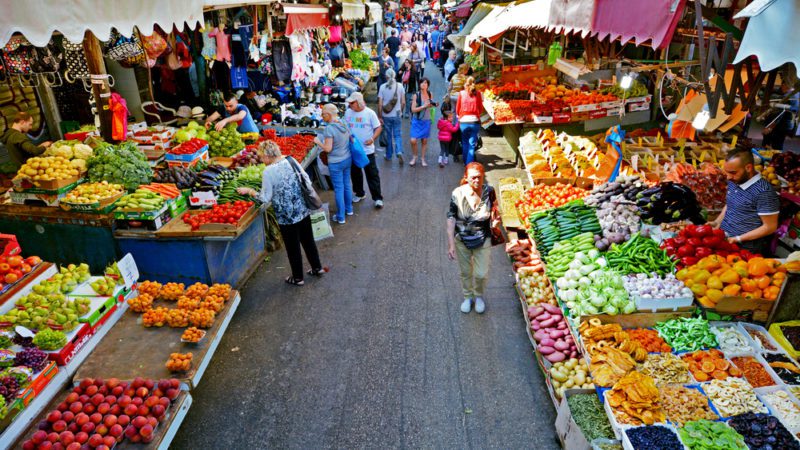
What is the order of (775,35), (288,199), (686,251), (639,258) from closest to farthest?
(775,35) → (686,251) → (639,258) → (288,199)

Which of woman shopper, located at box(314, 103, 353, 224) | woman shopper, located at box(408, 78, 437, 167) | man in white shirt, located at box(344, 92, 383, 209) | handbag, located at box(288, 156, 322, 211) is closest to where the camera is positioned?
handbag, located at box(288, 156, 322, 211)

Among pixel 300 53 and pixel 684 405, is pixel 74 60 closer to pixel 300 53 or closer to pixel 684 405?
pixel 300 53

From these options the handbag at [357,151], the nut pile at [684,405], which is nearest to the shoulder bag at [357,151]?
the handbag at [357,151]

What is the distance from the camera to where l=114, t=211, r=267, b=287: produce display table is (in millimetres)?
5309

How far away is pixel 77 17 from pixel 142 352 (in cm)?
282

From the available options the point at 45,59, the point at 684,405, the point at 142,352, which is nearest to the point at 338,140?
the point at 142,352

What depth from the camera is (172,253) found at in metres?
5.45

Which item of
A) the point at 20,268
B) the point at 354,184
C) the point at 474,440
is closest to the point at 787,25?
the point at 474,440

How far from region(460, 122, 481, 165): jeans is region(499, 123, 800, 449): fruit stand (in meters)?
3.71

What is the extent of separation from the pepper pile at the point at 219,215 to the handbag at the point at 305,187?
2.57ft

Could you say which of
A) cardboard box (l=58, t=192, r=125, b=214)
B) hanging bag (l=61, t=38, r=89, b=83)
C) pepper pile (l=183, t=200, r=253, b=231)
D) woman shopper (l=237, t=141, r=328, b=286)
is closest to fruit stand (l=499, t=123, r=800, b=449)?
woman shopper (l=237, t=141, r=328, b=286)

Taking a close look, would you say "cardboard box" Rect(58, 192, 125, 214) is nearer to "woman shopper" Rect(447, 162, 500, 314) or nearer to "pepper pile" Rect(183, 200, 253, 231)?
"pepper pile" Rect(183, 200, 253, 231)

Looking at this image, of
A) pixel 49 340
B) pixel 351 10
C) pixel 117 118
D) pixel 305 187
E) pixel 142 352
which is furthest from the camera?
pixel 351 10

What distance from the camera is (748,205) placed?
460 centimetres
